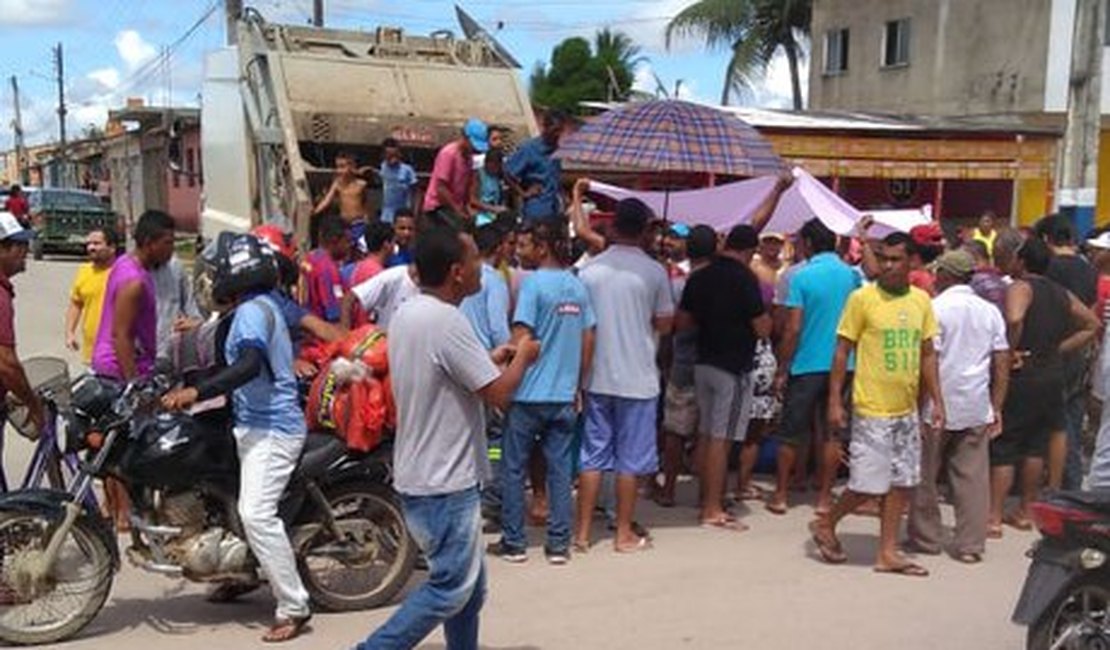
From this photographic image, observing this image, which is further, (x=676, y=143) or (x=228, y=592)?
(x=676, y=143)

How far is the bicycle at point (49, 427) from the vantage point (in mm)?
5258

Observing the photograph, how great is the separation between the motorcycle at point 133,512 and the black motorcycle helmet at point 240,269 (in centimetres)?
54

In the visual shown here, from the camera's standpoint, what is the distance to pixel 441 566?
13.7ft

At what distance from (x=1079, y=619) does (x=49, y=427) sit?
4.40 metres

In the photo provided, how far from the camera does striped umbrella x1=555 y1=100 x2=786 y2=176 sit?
7.02 metres

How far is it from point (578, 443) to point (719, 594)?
123 cm

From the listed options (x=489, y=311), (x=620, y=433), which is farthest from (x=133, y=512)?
(x=620, y=433)

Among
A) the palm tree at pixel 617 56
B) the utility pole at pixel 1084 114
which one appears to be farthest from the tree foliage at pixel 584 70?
the utility pole at pixel 1084 114

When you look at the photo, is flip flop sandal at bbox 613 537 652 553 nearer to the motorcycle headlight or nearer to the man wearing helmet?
the man wearing helmet

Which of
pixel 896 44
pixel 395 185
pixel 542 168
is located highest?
pixel 896 44

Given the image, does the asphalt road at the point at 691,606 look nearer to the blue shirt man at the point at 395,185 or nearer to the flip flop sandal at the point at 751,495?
the flip flop sandal at the point at 751,495

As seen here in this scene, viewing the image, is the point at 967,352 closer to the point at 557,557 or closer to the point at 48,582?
the point at 557,557

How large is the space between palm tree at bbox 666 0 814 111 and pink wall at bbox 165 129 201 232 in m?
13.7

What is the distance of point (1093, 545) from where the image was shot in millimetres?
4246
